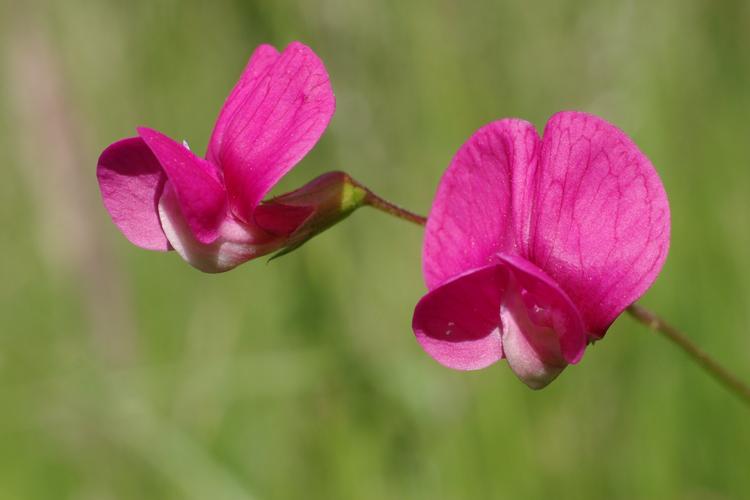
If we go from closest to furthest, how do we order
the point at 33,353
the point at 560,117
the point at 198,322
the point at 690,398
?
the point at 560,117, the point at 690,398, the point at 198,322, the point at 33,353

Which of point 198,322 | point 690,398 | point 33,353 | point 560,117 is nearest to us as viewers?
point 560,117

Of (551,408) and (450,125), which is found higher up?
(450,125)

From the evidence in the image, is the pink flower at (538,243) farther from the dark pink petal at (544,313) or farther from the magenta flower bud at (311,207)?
the magenta flower bud at (311,207)

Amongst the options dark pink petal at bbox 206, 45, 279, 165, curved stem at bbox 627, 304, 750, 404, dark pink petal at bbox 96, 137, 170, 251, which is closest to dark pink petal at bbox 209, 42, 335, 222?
dark pink petal at bbox 206, 45, 279, 165

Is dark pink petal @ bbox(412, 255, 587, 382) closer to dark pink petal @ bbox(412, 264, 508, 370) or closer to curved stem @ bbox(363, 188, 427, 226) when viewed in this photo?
dark pink petal @ bbox(412, 264, 508, 370)

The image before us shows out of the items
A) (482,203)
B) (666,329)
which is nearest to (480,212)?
(482,203)

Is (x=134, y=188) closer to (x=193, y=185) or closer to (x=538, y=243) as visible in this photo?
(x=193, y=185)

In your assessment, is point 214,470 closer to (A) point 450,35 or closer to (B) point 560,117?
(A) point 450,35

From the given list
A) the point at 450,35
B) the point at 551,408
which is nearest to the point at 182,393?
the point at 551,408
